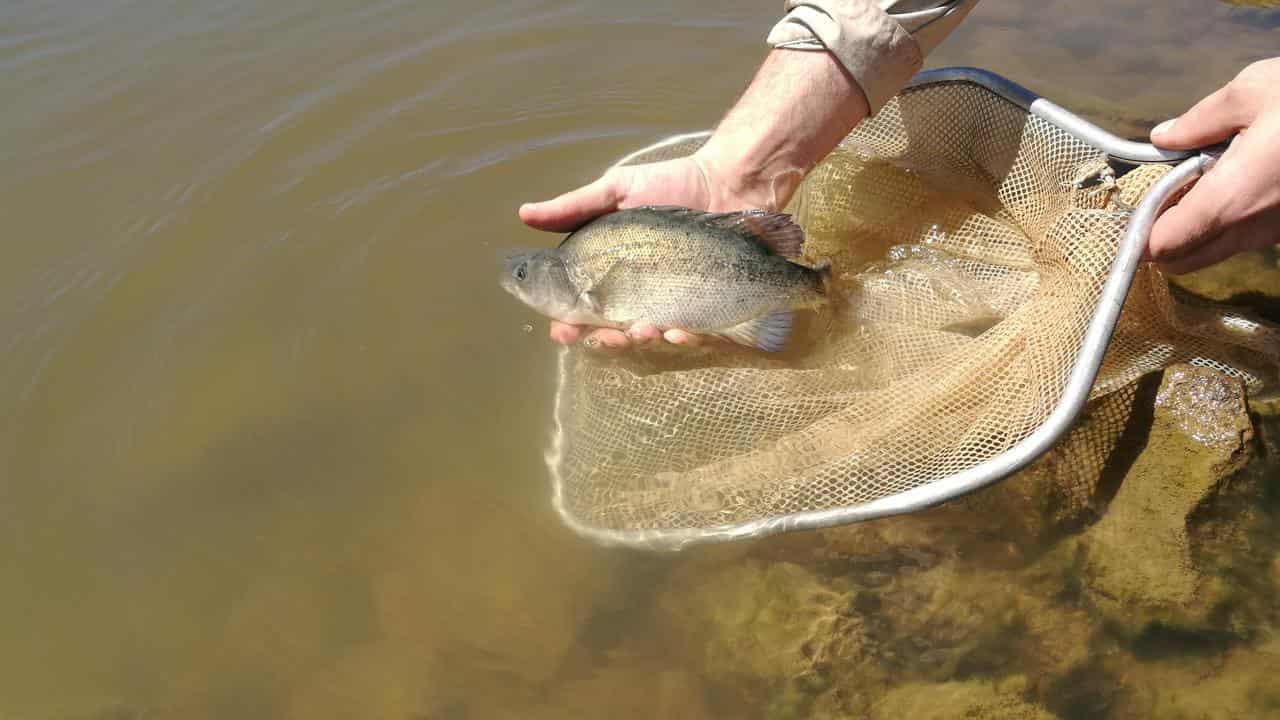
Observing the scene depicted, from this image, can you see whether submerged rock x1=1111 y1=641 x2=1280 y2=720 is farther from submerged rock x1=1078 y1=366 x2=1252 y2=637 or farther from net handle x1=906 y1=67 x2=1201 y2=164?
net handle x1=906 y1=67 x2=1201 y2=164

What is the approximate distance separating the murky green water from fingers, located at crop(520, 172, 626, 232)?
27.5 inches

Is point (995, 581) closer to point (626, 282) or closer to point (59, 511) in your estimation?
point (626, 282)

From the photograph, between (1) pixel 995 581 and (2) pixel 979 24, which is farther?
(2) pixel 979 24

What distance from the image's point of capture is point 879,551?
335 cm

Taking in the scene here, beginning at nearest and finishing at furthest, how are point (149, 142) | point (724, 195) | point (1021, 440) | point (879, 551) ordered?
point (1021, 440) → point (879, 551) → point (724, 195) → point (149, 142)

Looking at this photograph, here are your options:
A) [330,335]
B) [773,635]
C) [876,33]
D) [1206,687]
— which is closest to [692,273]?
[876,33]

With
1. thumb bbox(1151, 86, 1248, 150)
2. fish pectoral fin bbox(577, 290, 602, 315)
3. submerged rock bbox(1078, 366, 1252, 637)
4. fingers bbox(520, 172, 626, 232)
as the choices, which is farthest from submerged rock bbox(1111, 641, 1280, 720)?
fingers bbox(520, 172, 626, 232)

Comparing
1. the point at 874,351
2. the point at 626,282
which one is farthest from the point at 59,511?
the point at 874,351

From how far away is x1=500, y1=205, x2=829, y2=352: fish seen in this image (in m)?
3.65

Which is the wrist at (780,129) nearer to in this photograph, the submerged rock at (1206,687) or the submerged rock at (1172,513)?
the submerged rock at (1172,513)

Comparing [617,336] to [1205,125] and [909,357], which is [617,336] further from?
[1205,125]

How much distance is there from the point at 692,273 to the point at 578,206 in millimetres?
688

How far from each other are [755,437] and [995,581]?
105 cm

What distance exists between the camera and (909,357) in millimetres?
3568
